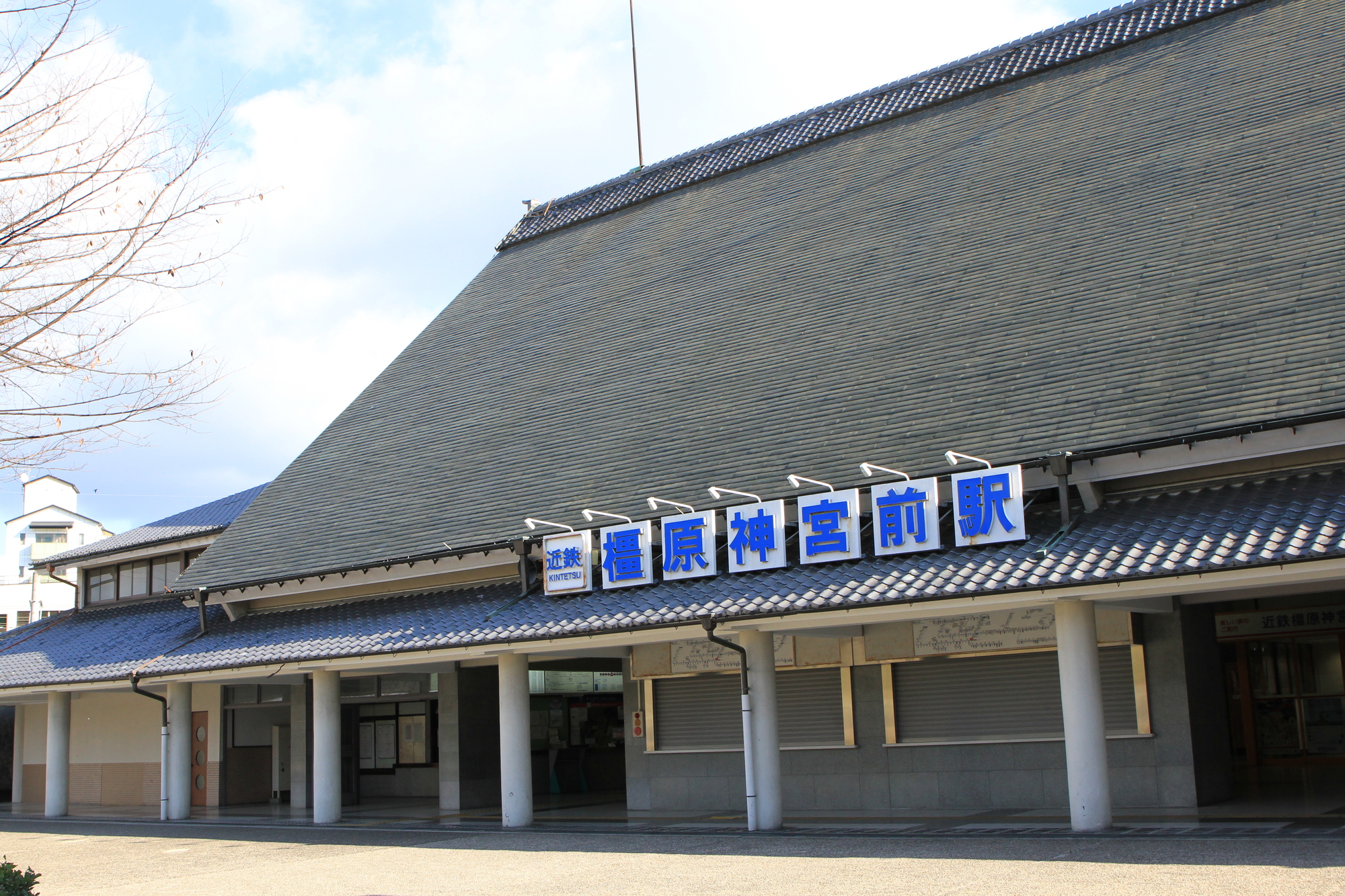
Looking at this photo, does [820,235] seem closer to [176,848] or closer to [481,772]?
[481,772]

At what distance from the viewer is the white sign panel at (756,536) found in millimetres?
14883

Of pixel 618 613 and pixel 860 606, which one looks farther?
pixel 618 613

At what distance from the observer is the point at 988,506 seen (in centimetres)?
1340

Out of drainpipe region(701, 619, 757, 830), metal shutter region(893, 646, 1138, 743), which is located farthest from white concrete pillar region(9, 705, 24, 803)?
metal shutter region(893, 646, 1138, 743)

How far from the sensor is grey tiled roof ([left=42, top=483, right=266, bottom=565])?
1064 inches

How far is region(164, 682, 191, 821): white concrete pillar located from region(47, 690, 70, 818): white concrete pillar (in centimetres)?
411

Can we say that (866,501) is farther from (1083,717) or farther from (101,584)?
(101,584)

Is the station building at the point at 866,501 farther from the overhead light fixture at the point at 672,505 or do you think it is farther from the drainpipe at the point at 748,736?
the overhead light fixture at the point at 672,505

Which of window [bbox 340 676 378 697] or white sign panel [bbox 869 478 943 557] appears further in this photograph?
window [bbox 340 676 378 697]

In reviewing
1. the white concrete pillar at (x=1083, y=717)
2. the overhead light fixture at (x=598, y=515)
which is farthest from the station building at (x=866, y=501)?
the overhead light fixture at (x=598, y=515)

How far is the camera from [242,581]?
21484 millimetres

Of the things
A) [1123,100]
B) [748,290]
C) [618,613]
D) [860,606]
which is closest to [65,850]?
[618,613]

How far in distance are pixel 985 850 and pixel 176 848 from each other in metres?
11.9

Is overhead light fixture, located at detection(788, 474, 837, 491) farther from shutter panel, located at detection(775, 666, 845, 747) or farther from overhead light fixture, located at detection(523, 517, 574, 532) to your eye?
overhead light fixture, located at detection(523, 517, 574, 532)
